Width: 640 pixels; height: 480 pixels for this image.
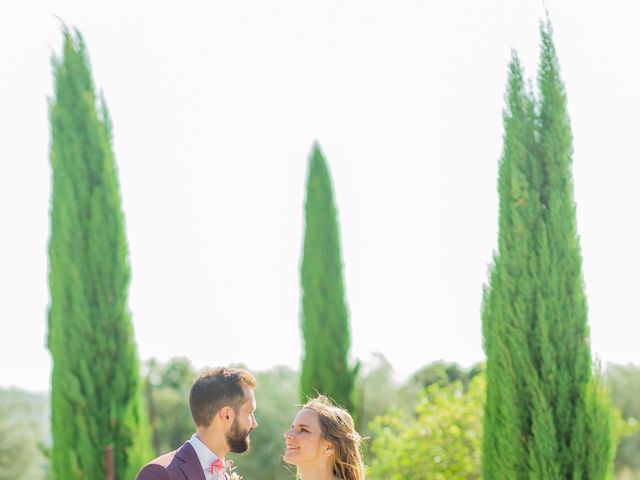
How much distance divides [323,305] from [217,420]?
27.7 feet

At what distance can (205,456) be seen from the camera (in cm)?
369

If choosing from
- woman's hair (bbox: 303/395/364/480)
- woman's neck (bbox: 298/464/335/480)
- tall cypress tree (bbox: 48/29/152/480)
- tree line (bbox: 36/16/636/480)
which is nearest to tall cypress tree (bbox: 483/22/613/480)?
tree line (bbox: 36/16/636/480)

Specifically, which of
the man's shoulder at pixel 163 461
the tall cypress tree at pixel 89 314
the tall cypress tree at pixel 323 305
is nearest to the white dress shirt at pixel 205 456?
the man's shoulder at pixel 163 461

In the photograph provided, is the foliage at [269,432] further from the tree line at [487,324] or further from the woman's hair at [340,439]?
the woman's hair at [340,439]

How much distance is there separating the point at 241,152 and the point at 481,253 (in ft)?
15.3

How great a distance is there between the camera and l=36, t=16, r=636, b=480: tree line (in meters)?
6.01

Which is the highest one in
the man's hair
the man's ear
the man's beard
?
the man's hair

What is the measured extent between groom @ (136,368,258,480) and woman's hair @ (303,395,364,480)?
0.30 metres

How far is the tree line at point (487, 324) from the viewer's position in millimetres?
6012

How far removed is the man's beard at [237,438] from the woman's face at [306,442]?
0.23 m

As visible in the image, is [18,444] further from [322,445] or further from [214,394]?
[322,445]

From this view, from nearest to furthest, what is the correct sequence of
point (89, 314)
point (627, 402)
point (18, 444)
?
point (89, 314) → point (627, 402) → point (18, 444)

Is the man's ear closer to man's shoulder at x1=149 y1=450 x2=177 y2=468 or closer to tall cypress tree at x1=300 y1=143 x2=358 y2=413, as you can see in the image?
man's shoulder at x1=149 y1=450 x2=177 y2=468

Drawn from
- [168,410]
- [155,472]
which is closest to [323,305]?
[168,410]
